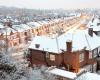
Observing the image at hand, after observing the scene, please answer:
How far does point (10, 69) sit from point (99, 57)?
78.7ft

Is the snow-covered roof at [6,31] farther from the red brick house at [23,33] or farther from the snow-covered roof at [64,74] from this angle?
the snow-covered roof at [64,74]

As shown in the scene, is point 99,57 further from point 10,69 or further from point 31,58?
point 10,69

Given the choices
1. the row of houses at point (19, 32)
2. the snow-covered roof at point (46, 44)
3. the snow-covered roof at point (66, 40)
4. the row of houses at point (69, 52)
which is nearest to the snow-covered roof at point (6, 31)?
the row of houses at point (19, 32)

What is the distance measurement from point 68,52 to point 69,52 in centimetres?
16

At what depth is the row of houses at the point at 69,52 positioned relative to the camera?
118ft

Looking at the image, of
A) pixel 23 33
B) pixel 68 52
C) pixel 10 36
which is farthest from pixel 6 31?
pixel 68 52

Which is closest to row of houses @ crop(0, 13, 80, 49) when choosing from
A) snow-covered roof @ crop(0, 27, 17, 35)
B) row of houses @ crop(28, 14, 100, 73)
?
snow-covered roof @ crop(0, 27, 17, 35)

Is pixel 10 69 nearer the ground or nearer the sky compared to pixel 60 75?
nearer the sky

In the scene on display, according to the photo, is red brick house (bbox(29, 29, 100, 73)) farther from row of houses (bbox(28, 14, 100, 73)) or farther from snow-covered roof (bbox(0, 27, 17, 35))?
snow-covered roof (bbox(0, 27, 17, 35))

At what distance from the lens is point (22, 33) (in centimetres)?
7625

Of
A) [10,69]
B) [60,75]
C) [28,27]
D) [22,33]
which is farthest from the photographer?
[28,27]

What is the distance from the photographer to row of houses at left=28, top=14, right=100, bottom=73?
35.9 m

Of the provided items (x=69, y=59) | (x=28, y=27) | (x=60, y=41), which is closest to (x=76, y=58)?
(x=69, y=59)

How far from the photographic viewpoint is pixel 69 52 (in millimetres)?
35625
